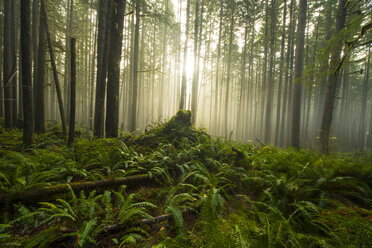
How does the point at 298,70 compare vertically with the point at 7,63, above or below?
above

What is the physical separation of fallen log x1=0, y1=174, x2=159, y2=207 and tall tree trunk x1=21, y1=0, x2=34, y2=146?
349 centimetres

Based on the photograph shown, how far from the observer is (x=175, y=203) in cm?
264

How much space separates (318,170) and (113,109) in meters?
6.62

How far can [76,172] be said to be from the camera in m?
3.26

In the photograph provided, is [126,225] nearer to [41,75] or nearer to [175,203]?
[175,203]

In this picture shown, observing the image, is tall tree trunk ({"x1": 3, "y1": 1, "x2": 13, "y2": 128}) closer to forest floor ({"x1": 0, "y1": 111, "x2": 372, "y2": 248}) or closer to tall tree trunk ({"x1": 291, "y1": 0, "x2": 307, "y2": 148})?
forest floor ({"x1": 0, "y1": 111, "x2": 372, "y2": 248})

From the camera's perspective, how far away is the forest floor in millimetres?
1859

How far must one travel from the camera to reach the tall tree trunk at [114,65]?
5.59 m

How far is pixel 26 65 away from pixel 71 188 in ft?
14.1

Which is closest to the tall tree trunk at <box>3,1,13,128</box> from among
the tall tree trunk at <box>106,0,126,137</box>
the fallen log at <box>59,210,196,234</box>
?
the tall tree trunk at <box>106,0,126,137</box>

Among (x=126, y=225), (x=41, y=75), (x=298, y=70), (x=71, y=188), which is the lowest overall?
(x=126, y=225)

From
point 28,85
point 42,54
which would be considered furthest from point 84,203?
point 42,54

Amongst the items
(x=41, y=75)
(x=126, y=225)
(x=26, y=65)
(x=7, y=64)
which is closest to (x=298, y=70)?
(x=126, y=225)

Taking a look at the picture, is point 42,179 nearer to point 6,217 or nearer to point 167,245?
point 6,217
